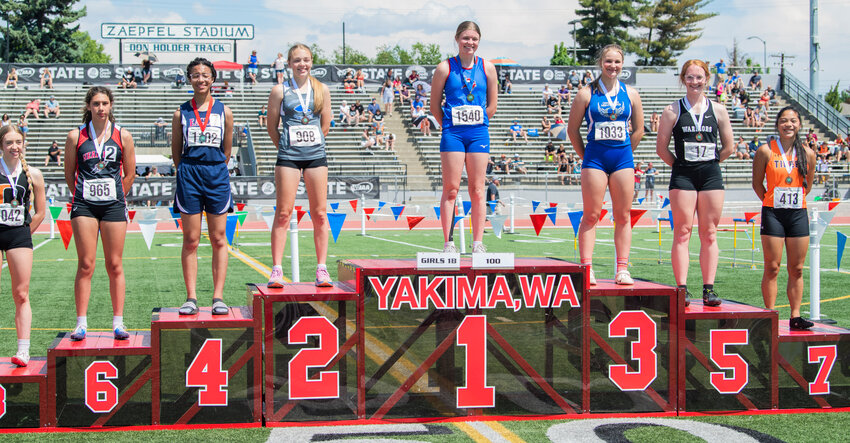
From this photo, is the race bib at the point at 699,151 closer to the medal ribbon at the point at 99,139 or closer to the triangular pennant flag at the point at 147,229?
the medal ribbon at the point at 99,139

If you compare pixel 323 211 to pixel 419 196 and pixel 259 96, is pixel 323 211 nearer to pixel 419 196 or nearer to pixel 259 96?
pixel 419 196

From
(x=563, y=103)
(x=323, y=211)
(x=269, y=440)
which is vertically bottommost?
(x=269, y=440)

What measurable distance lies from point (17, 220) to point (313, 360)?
2.26 metres

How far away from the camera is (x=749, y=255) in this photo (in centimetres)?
1716

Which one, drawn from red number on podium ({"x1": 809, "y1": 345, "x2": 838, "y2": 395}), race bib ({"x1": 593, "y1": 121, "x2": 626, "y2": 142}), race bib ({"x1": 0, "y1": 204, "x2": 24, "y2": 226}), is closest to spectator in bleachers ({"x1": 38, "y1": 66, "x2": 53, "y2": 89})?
race bib ({"x1": 0, "y1": 204, "x2": 24, "y2": 226})

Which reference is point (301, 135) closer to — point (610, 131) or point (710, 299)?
point (610, 131)

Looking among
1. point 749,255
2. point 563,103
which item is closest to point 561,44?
point 563,103

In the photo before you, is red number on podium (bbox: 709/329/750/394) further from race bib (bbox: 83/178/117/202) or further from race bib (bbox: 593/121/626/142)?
race bib (bbox: 83/178/117/202)

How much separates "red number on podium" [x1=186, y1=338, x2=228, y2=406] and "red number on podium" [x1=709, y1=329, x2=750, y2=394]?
3378 mm

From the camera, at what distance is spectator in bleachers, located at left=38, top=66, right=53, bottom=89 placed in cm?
3869

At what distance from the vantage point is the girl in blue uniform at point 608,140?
20.7ft

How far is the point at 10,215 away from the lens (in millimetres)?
5848

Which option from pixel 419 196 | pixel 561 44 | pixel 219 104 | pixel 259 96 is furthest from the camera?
pixel 561 44

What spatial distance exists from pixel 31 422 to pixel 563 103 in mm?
37699
